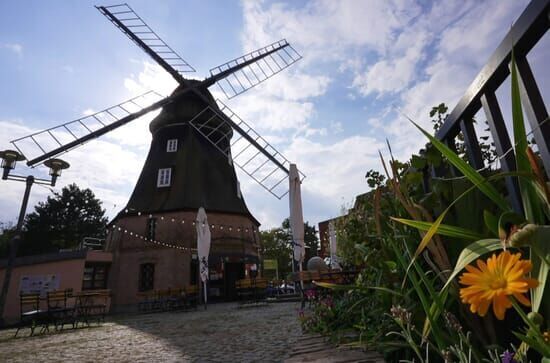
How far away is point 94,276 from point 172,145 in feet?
26.6

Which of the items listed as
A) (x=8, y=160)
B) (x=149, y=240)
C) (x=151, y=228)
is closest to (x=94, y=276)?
(x=151, y=228)

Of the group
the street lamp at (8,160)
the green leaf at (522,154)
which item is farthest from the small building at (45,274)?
the green leaf at (522,154)

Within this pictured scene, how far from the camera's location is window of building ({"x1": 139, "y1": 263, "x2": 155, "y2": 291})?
16.0 metres

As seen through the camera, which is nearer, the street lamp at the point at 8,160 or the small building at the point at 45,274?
the street lamp at the point at 8,160

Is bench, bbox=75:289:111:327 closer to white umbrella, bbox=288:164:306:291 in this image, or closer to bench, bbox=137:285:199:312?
bench, bbox=137:285:199:312

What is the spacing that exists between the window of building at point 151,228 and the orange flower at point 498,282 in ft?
57.9

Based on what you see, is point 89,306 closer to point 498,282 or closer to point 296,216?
point 296,216

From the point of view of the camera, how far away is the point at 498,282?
53cm

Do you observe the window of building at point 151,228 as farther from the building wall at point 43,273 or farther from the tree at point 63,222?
the tree at point 63,222

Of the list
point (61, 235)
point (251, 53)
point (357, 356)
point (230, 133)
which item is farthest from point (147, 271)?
point (61, 235)

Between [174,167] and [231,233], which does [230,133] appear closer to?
[174,167]

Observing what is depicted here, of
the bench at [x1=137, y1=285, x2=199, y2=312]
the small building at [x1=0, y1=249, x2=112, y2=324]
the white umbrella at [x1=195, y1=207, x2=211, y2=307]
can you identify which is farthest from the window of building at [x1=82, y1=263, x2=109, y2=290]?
the white umbrella at [x1=195, y1=207, x2=211, y2=307]

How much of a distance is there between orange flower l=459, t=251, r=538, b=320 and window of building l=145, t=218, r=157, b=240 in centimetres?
1765

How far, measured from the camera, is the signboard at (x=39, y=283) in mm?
13477
